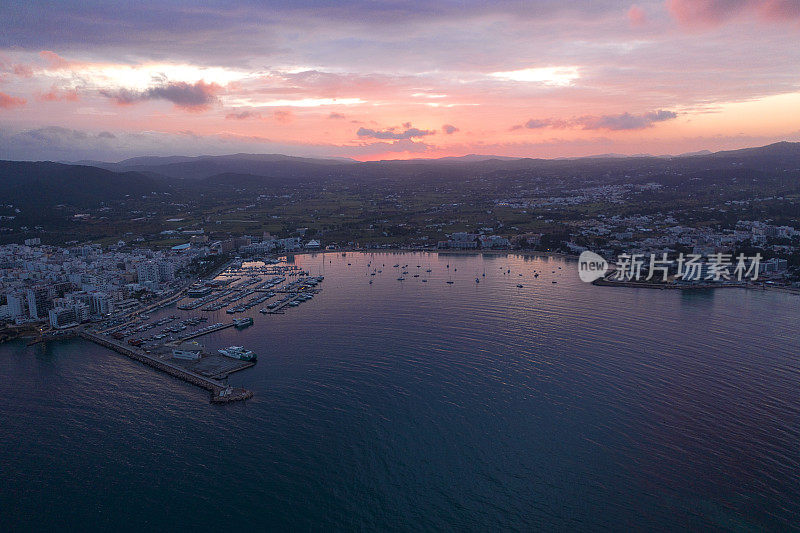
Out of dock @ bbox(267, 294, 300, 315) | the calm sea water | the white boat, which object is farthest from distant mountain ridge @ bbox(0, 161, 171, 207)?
the white boat

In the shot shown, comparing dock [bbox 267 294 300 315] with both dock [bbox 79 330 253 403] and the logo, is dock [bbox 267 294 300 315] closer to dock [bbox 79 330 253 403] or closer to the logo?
dock [bbox 79 330 253 403]

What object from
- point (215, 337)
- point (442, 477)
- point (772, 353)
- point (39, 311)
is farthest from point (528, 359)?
point (39, 311)

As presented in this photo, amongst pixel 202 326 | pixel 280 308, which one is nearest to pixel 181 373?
pixel 202 326

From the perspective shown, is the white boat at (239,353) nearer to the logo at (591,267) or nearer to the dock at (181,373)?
the dock at (181,373)

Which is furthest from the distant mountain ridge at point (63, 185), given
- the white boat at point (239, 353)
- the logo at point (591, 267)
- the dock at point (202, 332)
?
the logo at point (591, 267)

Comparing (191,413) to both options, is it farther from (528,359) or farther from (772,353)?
(772,353)
